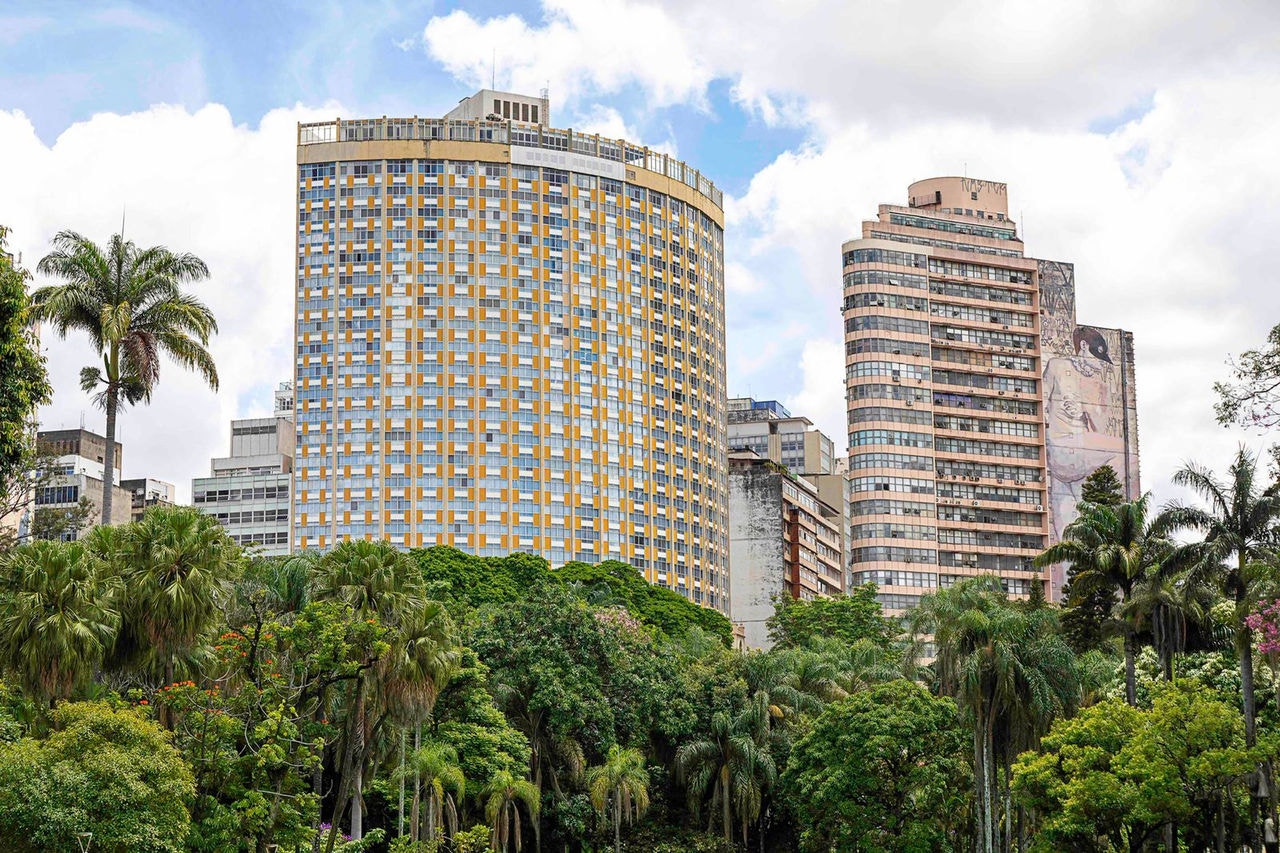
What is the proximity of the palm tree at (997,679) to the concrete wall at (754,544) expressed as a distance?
325ft

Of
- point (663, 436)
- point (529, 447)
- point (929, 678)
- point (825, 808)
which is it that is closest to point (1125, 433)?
point (663, 436)

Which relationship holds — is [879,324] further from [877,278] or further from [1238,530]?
[1238,530]

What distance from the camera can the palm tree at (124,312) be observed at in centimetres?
6406

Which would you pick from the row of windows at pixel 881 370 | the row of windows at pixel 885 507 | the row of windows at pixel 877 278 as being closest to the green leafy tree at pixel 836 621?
the row of windows at pixel 885 507

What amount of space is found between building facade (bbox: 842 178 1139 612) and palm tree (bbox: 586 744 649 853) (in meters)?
92.9

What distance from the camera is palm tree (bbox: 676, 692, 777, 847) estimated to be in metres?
87.9

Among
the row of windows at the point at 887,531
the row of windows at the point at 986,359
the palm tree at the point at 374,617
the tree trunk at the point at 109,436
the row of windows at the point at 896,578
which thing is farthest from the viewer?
the row of windows at the point at 986,359

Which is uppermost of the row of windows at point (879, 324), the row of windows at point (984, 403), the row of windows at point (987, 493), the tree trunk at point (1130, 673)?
the row of windows at point (879, 324)

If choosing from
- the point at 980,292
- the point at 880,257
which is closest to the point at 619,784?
the point at 880,257

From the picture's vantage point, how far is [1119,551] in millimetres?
76812

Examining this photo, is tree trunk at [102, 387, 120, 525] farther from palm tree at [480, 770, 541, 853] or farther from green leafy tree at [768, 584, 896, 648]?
green leafy tree at [768, 584, 896, 648]

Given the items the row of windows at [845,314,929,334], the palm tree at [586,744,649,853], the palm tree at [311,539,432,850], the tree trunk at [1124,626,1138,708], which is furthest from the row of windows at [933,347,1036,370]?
the palm tree at [311,539,432,850]

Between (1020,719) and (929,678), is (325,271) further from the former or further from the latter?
(1020,719)

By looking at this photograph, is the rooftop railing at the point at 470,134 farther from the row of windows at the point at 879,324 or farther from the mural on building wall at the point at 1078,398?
the mural on building wall at the point at 1078,398
